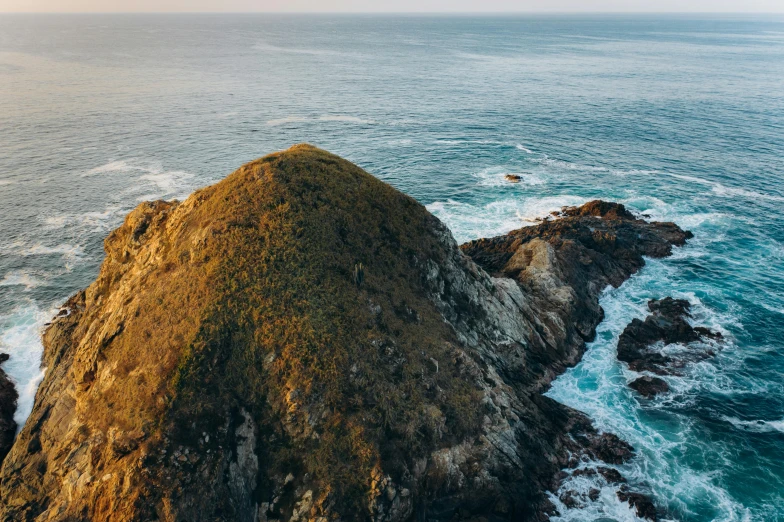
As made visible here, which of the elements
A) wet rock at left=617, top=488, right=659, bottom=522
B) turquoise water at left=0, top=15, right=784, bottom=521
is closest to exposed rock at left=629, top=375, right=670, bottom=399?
turquoise water at left=0, top=15, right=784, bottom=521

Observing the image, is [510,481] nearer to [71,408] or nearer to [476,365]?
[476,365]

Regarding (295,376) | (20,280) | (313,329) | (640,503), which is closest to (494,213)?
(640,503)

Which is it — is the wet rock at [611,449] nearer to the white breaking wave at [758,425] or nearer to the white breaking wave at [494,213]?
the white breaking wave at [758,425]

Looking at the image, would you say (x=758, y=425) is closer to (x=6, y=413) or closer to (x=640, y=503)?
(x=640, y=503)

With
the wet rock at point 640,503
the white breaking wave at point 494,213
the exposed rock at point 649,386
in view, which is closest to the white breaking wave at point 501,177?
the white breaking wave at point 494,213

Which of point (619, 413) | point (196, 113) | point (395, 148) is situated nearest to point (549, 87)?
point (395, 148)
